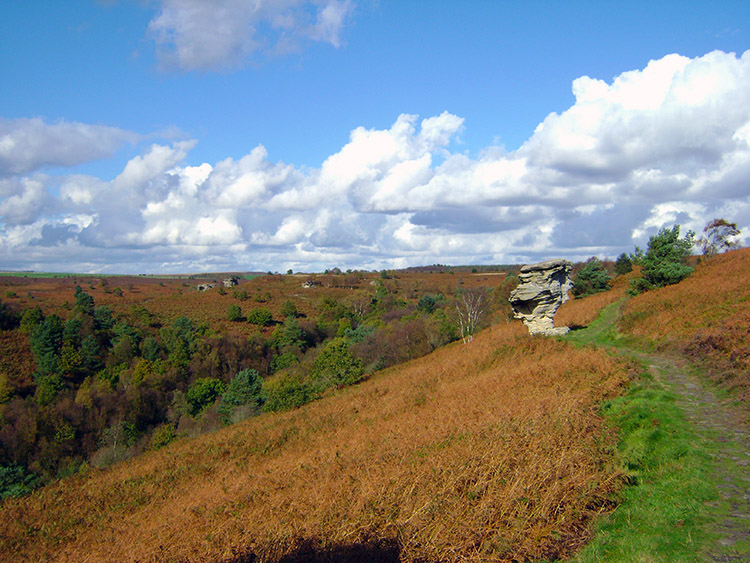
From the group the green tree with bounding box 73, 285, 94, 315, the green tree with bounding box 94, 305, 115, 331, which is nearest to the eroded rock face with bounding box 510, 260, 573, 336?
the green tree with bounding box 94, 305, 115, 331

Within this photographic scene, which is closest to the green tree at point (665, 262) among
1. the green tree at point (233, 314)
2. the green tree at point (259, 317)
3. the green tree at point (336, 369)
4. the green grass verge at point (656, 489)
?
the green grass verge at point (656, 489)

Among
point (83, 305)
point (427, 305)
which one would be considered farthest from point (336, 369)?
point (83, 305)

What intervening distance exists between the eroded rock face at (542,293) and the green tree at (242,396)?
21139 mm

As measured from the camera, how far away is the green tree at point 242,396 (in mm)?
33844

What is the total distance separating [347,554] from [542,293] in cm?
1738

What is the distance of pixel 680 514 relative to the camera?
618cm

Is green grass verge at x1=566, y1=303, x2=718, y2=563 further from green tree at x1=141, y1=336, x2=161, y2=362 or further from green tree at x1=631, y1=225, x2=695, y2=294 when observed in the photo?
green tree at x1=141, y1=336, x2=161, y2=362

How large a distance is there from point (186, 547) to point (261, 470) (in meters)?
5.78

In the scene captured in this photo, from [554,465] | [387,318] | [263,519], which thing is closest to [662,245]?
[554,465]

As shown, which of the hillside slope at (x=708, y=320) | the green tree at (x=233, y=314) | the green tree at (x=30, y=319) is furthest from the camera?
the green tree at (x=233, y=314)

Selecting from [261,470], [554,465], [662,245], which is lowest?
[261,470]

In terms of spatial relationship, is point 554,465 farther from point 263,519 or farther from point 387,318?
point 387,318

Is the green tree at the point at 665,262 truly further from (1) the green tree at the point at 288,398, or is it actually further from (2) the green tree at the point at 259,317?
(2) the green tree at the point at 259,317

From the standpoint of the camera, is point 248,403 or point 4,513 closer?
point 4,513
